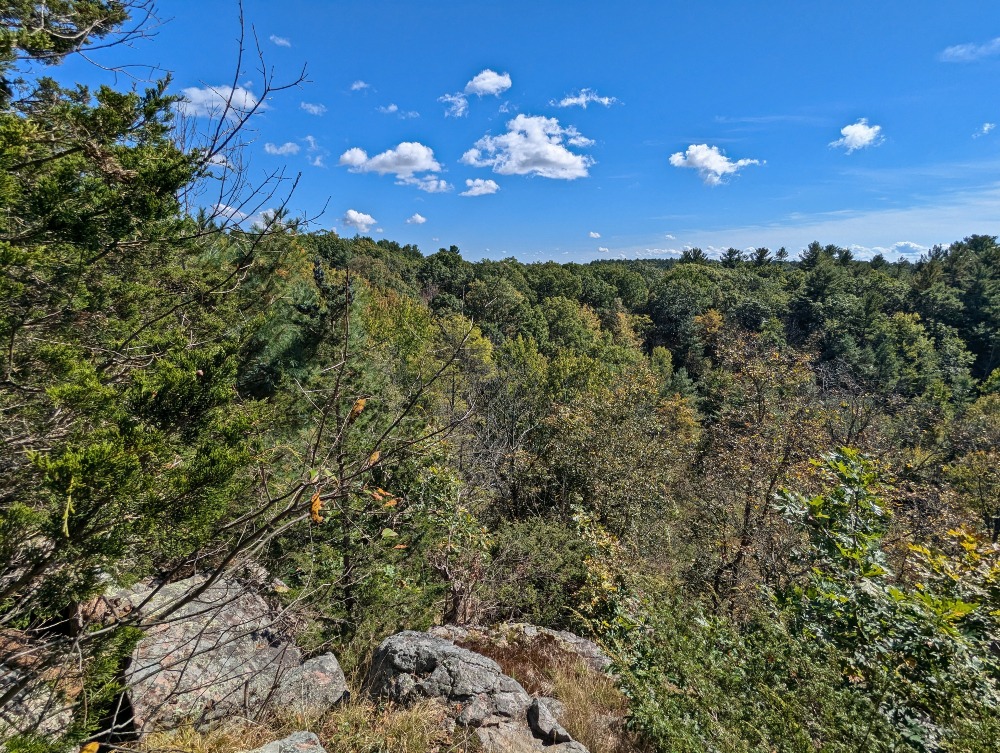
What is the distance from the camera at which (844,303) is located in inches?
1713

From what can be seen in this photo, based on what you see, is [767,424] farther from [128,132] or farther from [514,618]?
[128,132]

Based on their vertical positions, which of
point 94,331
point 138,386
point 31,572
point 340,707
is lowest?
point 340,707

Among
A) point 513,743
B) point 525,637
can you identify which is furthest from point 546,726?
point 525,637

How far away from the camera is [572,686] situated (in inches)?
211

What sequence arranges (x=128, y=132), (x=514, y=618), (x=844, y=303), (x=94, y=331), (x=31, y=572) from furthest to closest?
(x=844, y=303) → (x=514, y=618) → (x=94, y=331) → (x=128, y=132) → (x=31, y=572)

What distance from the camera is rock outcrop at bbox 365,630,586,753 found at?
413 cm

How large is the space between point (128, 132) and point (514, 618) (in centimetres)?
915

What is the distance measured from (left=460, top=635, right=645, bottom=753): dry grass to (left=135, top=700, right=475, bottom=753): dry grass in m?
1.34

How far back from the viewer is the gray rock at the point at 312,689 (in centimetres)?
410

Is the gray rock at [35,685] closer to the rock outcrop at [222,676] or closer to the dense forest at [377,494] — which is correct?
the dense forest at [377,494]

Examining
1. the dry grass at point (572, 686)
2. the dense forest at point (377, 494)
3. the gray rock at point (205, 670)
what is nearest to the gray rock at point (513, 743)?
the dry grass at point (572, 686)

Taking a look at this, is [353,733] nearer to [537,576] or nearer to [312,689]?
[312,689]

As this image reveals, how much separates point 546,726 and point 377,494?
11.3 feet

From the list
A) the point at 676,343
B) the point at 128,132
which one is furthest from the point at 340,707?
the point at 676,343
